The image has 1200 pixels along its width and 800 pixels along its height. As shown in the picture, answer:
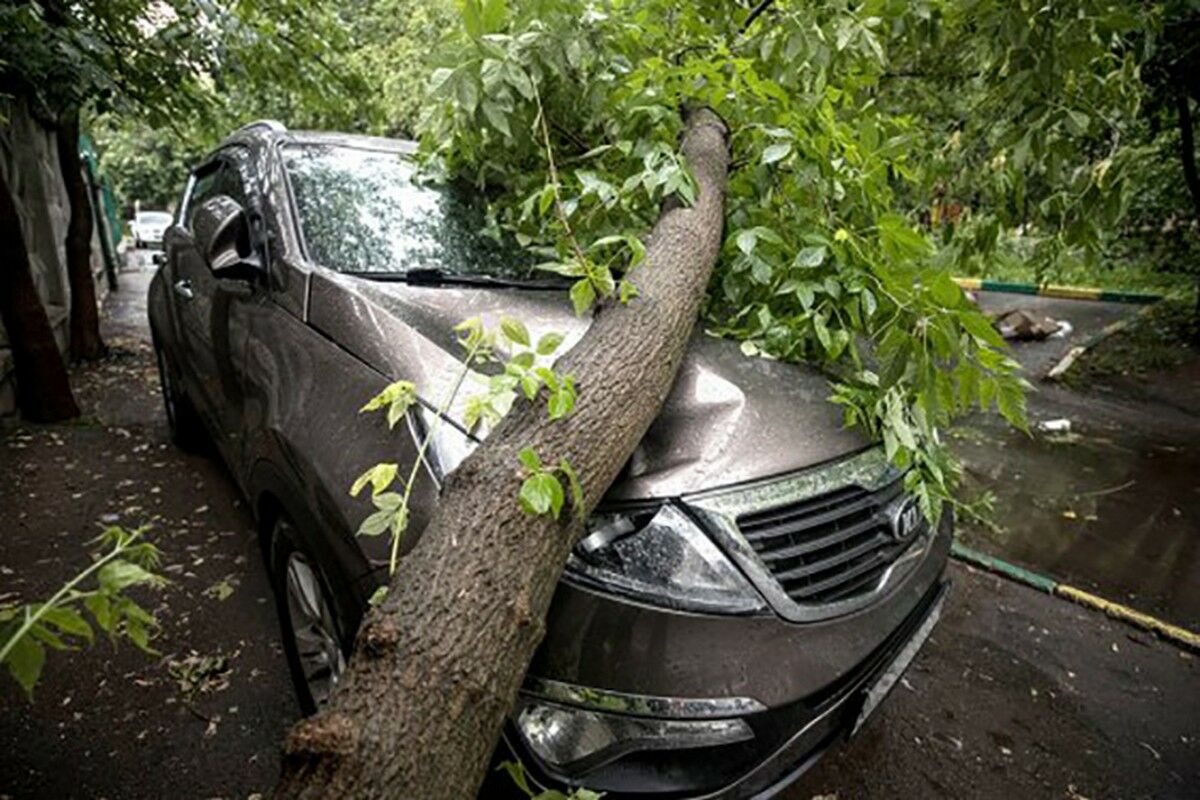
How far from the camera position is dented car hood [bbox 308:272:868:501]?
1.63 metres

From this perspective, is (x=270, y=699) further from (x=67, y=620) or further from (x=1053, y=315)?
(x=1053, y=315)

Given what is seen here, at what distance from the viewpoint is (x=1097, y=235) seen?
2494mm

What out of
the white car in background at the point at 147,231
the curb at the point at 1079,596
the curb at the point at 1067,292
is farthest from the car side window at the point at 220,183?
the white car in background at the point at 147,231

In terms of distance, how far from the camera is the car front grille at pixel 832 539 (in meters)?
1.60

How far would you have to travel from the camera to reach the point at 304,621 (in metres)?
2.11

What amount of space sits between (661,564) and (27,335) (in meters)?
4.88

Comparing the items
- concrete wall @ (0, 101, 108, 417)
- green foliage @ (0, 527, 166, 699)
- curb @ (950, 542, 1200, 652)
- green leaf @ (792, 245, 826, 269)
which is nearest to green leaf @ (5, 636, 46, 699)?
green foliage @ (0, 527, 166, 699)

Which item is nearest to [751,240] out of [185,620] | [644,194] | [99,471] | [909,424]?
[644,194]

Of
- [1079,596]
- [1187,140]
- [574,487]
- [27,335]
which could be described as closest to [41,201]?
[27,335]

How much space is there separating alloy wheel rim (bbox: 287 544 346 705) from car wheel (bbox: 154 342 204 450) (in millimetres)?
2477

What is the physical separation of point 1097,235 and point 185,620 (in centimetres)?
382

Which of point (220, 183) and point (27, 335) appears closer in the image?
point (220, 183)

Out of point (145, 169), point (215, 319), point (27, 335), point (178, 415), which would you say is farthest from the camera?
point (145, 169)

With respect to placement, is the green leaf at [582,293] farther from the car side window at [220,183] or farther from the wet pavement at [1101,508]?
the wet pavement at [1101,508]
